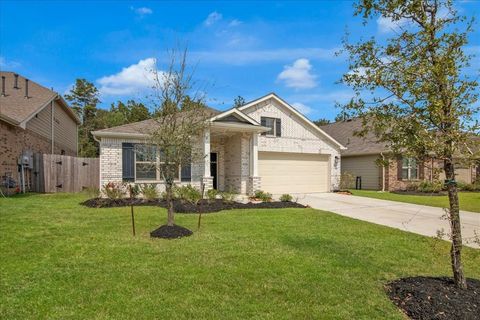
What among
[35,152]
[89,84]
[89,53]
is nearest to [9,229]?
[35,152]

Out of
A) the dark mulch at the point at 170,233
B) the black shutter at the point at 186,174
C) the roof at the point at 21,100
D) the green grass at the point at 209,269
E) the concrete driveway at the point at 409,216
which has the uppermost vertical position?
the roof at the point at 21,100

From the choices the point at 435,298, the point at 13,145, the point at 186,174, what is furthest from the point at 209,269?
the point at 13,145

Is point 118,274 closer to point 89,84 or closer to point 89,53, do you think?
point 89,53

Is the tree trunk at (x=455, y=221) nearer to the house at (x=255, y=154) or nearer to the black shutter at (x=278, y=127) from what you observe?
the house at (x=255, y=154)

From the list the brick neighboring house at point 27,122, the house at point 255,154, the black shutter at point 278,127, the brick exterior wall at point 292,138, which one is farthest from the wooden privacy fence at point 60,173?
the black shutter at point 278,127

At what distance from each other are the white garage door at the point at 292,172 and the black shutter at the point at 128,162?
6.47 meters

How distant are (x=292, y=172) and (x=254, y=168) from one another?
10.8ft

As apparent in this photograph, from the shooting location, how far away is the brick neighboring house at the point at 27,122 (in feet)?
47.8

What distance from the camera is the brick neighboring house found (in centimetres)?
1458

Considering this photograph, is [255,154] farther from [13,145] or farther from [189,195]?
[13,145]

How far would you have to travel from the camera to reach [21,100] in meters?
17.6

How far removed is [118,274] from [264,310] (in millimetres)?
2163

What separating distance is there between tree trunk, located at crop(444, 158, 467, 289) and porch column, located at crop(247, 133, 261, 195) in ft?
40.3

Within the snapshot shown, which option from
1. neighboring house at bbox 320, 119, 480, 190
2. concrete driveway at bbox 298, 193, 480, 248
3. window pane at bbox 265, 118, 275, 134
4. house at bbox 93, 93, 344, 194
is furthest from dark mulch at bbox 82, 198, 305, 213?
neighboring house at bbox 320, 119, 480, 190
